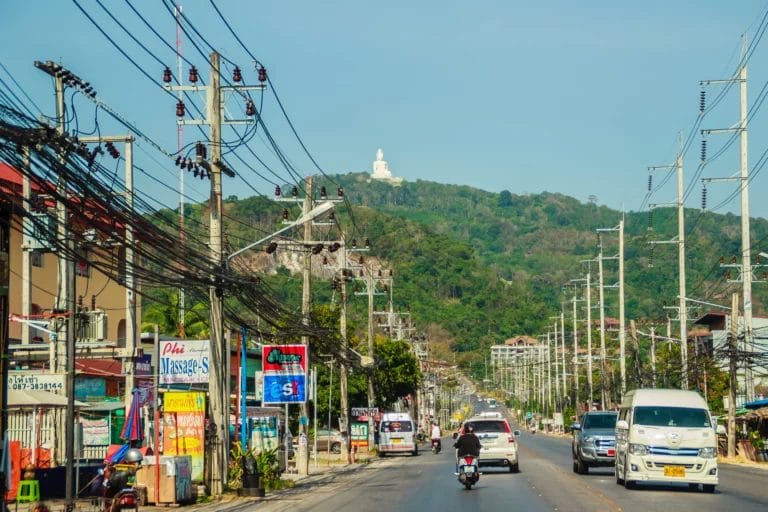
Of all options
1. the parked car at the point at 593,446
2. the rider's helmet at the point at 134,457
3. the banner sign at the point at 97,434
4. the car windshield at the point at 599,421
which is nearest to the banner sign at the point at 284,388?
the banner sign at the point at 97,434

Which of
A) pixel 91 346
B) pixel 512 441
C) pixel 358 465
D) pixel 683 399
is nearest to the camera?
pixel 683 399

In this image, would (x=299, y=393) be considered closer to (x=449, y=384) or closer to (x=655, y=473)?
(x=655, y=473)

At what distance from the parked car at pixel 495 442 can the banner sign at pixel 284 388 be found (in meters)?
5.97

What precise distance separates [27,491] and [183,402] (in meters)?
4.70

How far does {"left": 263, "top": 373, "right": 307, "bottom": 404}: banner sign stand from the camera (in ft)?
136

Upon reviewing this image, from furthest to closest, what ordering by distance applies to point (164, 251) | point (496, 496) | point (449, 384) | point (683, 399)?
1. point (449, 384)
2. point (683, 399)
3. point (496, 496)
4. point (164, 251)

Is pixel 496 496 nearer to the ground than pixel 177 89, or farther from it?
nearer to the ground

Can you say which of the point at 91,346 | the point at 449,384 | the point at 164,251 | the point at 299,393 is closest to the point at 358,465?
the point at 299,393

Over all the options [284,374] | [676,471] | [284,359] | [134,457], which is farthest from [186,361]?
[676,471]

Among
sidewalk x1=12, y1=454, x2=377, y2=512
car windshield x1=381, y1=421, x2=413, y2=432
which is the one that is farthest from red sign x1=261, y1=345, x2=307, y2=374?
car windshield x1=381, y1=421, x2=413, y2=432

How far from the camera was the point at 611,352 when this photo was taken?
5221 inches

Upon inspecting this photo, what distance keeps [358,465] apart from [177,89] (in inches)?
1077

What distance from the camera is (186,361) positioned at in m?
34.8

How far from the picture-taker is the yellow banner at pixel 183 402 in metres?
31.2
